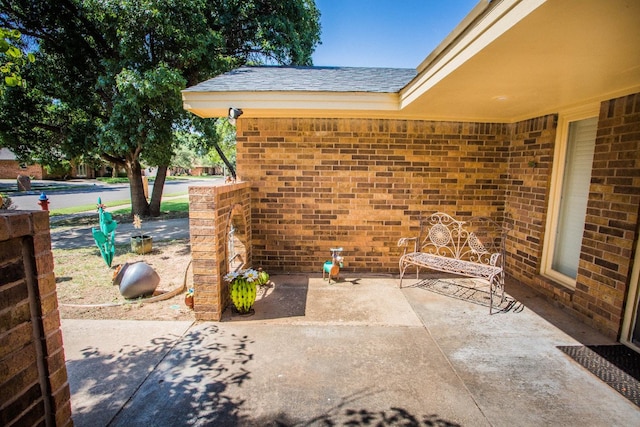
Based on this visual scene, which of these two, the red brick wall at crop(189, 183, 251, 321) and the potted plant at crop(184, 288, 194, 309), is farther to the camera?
the potted plant at crop(184, 288, 194, 309)

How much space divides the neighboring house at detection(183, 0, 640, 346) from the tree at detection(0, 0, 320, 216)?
12.6ft

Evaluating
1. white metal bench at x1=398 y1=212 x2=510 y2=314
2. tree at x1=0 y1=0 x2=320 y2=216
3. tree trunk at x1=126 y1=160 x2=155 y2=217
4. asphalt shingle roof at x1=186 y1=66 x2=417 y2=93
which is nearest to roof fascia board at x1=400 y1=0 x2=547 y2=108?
asphalt shingle roof at x1=186 y1=66 x2=417 y2=93

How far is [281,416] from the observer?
231cm

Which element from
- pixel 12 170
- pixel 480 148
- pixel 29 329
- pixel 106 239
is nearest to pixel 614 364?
pixel 480 148

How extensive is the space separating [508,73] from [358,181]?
8.87 ft

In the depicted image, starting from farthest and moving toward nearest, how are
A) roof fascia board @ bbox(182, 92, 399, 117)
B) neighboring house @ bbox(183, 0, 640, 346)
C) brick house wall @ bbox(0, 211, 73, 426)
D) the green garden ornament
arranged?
the green garden ornament, roof fascia board @ bbox(182, 92, 399, 117), neighboring house @ bbox(183, 0, 640, 346), brick house wall @ bbox(0, 211, 73, 426)

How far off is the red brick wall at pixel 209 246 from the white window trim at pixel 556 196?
451cm

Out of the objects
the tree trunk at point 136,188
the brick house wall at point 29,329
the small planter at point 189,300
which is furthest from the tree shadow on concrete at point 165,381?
the tree trunk at point 136,188

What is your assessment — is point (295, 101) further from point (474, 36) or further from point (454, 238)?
point (454, 238)

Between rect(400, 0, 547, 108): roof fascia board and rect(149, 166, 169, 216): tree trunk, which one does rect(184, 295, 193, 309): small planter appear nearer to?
rect(400, 0, 547, 108): roof fascia board

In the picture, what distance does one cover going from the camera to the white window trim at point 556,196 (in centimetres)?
427

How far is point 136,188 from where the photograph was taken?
11125 millimetres

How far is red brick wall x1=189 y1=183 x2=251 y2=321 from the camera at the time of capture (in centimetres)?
348

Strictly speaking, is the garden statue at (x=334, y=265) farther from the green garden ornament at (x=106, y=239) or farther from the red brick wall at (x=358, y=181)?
the green garden ornament at (x=106, y=239)
